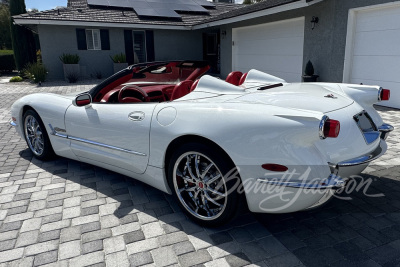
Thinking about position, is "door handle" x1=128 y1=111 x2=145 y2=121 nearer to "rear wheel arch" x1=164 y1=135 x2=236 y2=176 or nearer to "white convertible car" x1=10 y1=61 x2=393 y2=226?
"white convertible car" x1=10 y1=61 x2=393 y2=226

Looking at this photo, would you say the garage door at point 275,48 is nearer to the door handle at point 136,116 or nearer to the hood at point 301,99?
the hood at point 301,99

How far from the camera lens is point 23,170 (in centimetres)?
410

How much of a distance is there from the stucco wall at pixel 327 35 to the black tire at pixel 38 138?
25.2 ft

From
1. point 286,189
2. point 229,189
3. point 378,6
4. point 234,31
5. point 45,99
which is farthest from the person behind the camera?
point 234,31

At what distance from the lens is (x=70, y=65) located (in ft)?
52.1

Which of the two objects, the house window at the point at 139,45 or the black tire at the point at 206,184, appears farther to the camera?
the house window at the point at 139,45

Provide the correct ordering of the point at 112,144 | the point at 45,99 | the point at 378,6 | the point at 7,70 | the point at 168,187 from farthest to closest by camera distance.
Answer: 1. the point at 7,70
2. the point at 378,6
3. the point at 45,99
4. the point at 112,144
5. the point at 168,187

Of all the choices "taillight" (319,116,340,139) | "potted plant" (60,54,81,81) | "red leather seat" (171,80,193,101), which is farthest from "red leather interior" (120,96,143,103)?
"potted plant" (60,54,81,81)

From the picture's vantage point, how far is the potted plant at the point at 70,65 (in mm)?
15836

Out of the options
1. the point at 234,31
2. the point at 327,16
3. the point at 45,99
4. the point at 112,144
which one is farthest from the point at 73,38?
the point at 112,144

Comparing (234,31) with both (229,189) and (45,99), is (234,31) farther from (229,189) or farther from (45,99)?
(229,189)

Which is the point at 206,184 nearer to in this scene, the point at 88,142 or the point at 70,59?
the point at 88,142

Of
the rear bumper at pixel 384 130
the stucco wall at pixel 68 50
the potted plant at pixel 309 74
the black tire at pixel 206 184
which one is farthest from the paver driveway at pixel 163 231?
the stucco wall at pixel 68 50

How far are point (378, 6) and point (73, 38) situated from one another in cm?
1436
